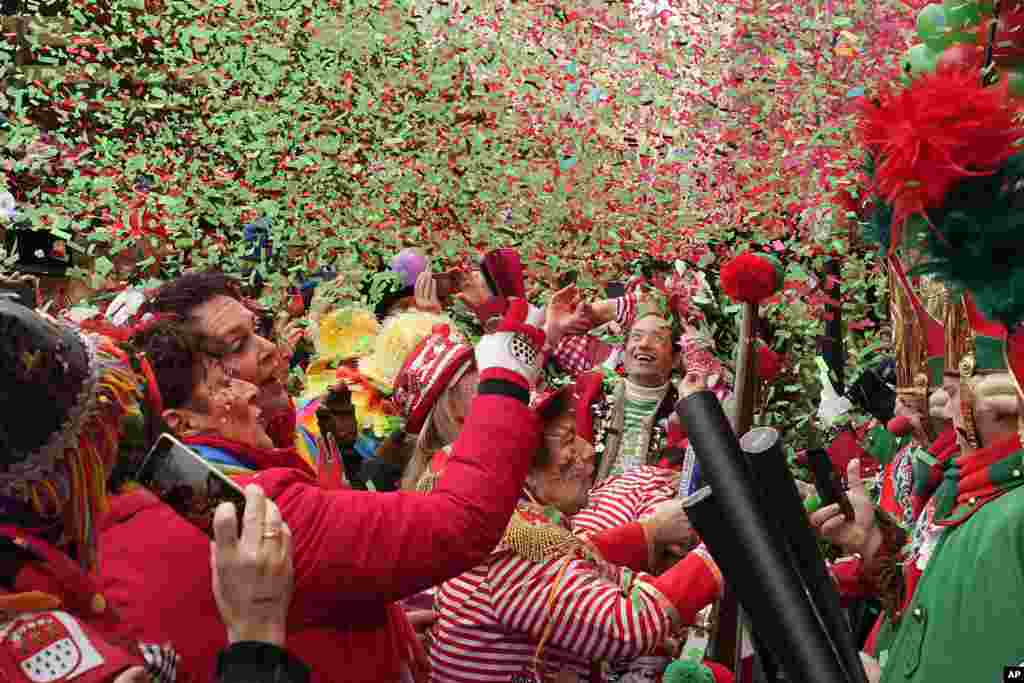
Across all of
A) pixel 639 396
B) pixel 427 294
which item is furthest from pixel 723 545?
pixel 427 294

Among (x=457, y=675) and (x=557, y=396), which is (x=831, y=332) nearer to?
(x=557, y=396)

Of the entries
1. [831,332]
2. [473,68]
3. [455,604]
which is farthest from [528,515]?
[473,68]

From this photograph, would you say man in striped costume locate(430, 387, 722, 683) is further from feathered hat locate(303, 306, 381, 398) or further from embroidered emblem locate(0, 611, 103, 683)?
feathered hat locate(303, 306, 381, 398)

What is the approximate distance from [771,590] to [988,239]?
30.3 inches

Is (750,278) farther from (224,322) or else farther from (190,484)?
(190,484)

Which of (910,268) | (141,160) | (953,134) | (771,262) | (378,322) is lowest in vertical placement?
(378,322)

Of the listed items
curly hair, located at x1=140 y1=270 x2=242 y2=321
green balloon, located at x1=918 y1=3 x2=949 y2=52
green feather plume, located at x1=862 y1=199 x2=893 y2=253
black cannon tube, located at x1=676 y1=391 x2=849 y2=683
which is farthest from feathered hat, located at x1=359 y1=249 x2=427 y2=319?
black cannon tube, located at x1=676 y1=391 x2=849 y2=683

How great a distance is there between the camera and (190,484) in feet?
6.57

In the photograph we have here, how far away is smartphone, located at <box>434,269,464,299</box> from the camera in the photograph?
7152 mm

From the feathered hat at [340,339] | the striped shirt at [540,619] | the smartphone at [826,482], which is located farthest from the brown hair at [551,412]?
the feathered hat at [340,339]

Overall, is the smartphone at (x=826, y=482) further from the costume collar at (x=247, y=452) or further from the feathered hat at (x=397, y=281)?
the feathered hat at (x=397, y=281)

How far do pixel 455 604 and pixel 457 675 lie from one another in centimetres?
19

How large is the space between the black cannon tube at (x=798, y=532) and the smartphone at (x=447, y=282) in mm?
5035

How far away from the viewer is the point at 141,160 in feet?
25.8
